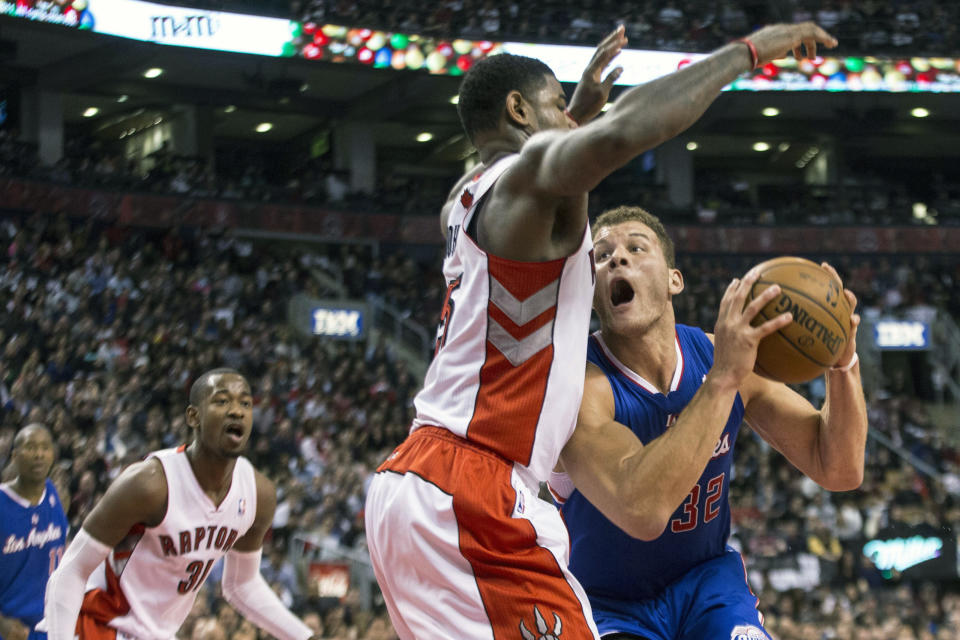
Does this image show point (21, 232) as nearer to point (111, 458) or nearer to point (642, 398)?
point (111, 458)

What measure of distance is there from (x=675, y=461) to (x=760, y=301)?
1.58ft

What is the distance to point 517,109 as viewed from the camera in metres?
3.17

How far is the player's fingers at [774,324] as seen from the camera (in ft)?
9.77

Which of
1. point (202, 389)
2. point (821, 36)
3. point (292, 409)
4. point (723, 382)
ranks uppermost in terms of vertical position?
point (821, 36)

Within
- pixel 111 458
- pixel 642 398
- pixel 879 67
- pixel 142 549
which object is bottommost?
pixel 111 458

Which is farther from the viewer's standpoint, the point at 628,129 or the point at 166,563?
the point at 166,563

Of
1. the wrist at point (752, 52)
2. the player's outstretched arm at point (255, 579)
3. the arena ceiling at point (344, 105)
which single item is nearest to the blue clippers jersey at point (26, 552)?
the player's outstretched arm at point (255, 579)

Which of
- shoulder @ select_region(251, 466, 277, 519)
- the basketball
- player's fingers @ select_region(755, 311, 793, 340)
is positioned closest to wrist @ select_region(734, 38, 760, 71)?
the basketball

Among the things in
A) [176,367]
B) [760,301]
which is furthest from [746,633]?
[176,367]

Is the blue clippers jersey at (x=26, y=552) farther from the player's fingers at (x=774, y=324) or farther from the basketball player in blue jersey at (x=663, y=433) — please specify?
the player's fingers at (x=774, y=324)

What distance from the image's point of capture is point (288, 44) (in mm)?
21281

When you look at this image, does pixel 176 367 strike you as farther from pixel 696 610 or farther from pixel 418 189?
pixel 696 610

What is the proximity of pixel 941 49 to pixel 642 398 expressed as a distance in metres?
22.8

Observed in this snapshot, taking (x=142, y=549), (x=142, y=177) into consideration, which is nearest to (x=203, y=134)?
(x=142, y=177)
